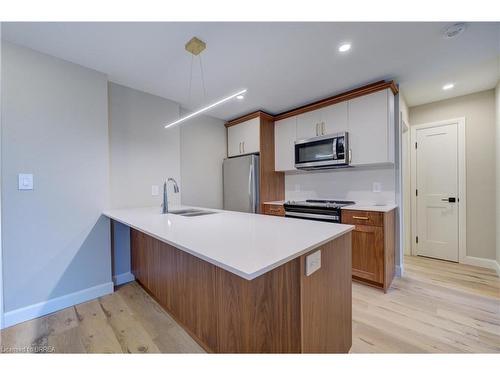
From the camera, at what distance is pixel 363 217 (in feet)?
7.51

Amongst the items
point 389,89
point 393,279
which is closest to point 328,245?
point 393,279

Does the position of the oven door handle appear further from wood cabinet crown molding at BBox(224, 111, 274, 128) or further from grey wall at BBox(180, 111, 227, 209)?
wood cabinet crown molding at BBox(224, 111, 274, 128)

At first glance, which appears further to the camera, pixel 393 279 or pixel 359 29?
pixel 393 279

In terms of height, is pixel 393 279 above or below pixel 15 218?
below

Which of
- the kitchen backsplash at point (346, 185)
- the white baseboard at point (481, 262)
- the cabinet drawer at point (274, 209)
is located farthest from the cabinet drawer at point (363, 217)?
the white baseboard at point (481, 262)

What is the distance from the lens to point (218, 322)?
1.26 meters

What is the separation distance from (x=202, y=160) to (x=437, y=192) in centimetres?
362

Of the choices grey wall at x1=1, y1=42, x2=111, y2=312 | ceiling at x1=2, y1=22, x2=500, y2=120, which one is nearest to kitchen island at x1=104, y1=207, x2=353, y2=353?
grey wall at x1=1, y1=42, x2=111, y2=312

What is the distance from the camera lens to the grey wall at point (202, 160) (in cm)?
325

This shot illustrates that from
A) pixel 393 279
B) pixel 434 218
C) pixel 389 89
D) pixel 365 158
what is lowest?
pixel 393 279

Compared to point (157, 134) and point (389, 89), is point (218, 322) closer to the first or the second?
point (157, 134)

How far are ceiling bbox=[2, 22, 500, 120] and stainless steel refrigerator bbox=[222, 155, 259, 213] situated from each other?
41.4 inches
